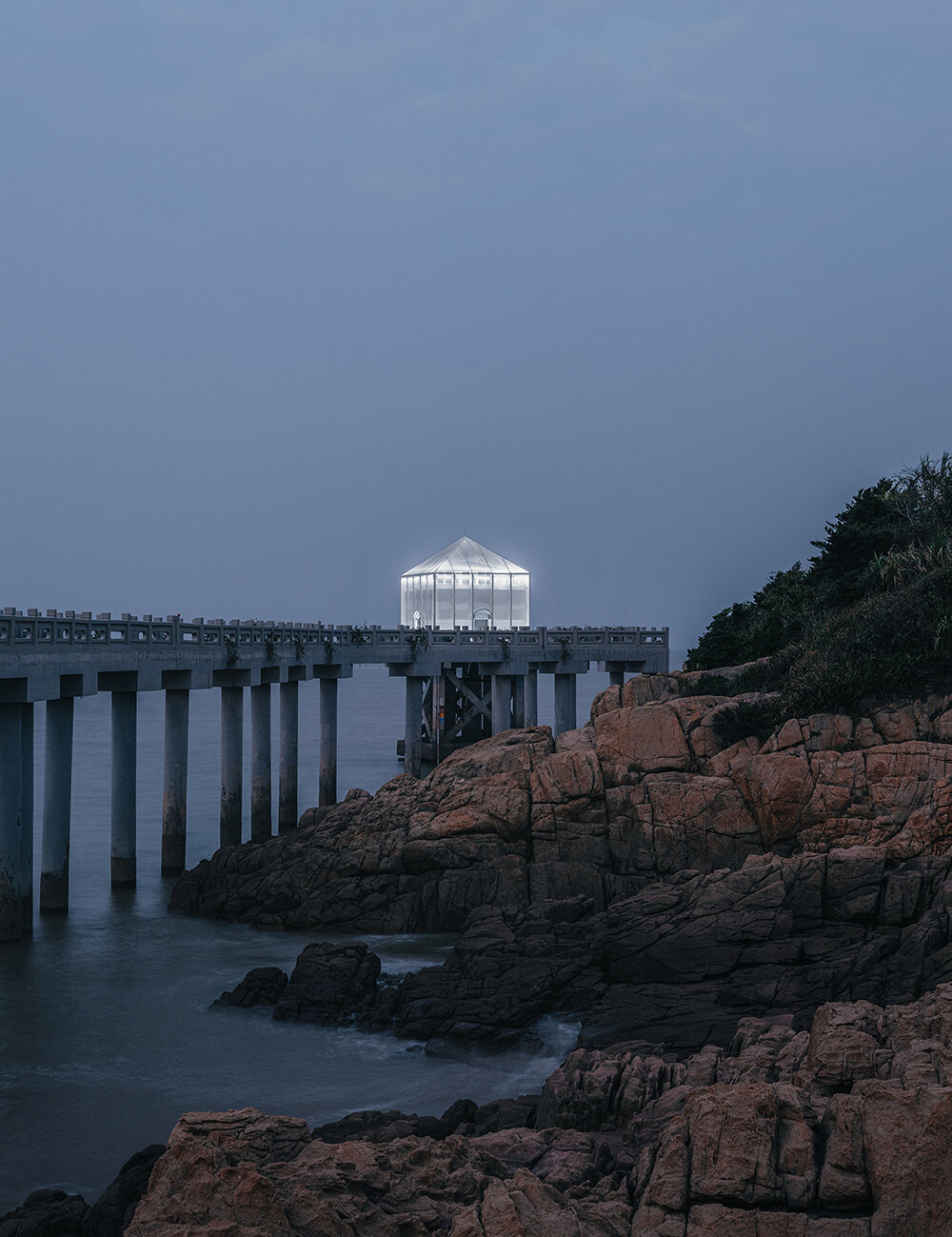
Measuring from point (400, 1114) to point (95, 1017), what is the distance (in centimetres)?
1019

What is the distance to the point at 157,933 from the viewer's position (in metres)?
29.6

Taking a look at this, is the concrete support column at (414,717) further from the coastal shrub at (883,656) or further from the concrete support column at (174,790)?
the coastal shrub at (883,656)

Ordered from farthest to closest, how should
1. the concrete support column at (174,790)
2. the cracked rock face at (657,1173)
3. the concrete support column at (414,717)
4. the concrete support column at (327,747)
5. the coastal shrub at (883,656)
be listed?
the concrete support column at (414,717)
the concrete support column at (327,747)
the concrete support column at (174,790)
the coastal shrub at (883,656)
the cracked rock face at (657,1173)

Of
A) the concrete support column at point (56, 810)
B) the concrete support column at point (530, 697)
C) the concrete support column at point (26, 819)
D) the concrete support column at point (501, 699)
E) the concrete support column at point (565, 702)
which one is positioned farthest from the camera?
the concrete support column at point (530, 697)

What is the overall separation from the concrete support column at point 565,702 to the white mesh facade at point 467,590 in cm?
567

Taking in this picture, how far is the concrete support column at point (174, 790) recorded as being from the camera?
3662cm

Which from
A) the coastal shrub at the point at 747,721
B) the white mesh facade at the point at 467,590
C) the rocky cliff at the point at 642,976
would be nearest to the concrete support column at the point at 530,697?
the white mesh facade at the point at 467,590

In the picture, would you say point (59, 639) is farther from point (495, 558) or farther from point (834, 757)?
point (495, 558)

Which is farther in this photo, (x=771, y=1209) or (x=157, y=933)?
(x=157, y=933)

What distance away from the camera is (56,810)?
30391mm

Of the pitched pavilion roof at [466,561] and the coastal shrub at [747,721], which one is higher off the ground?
the pitched pavilion roof at [466,561]

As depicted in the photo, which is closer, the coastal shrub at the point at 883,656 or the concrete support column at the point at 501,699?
the coastal shrub at the point at 883,656

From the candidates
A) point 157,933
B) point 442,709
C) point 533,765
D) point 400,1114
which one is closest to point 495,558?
point 442,709

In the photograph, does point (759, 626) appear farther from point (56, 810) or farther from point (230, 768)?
point (56, 810)
